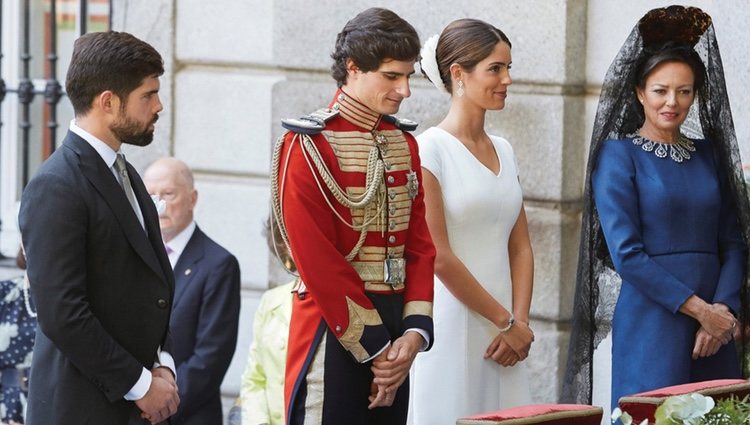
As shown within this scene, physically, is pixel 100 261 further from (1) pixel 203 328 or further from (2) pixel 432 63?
(1) pixel 203 328

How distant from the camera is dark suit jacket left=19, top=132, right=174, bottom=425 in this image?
12.7ft

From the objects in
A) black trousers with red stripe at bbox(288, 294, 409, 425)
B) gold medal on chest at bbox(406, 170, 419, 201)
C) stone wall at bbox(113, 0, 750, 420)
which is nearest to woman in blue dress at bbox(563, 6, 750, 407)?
stone wall at bbox(113, 0, 750, 420)

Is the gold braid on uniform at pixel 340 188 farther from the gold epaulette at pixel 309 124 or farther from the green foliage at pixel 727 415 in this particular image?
the green foliage at pixel 727 415

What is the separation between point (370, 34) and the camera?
4227 millimetres

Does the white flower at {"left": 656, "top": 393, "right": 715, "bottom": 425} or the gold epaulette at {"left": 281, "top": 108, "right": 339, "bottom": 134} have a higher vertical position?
the gold epaulette at {"left": 281, "top": 108, "right": 339, "bottom": 134}

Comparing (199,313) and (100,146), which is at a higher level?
(100,146)

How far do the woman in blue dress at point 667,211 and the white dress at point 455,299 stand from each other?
14.2 inches

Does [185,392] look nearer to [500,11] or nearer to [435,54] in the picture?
[435,54]

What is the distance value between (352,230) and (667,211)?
3.81 feet

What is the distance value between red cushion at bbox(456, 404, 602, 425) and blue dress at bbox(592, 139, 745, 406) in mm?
1459

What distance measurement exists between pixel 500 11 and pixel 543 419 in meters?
2.94

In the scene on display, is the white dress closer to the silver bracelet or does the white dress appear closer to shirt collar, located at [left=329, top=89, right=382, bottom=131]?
the silver bracelet

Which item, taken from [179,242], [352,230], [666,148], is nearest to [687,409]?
[352,230]

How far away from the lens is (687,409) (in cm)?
313
